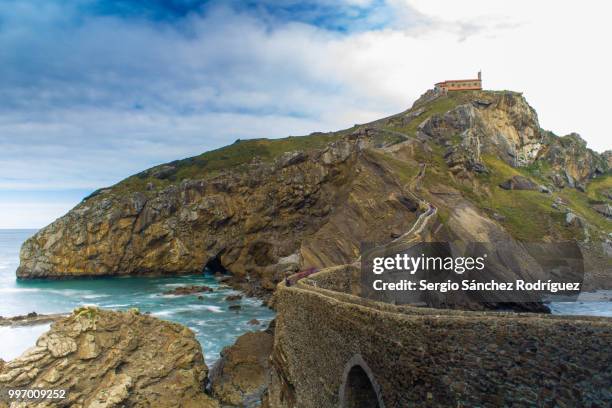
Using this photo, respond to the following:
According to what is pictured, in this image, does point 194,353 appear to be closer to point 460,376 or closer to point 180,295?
point 460,376

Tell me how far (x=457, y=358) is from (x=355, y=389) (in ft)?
17.2

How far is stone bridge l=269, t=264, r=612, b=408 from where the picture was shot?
8.70 meters

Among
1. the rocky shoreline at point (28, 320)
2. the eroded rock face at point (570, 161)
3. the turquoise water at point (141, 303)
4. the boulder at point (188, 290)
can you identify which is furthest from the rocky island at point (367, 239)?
the rocky shoreline at point (28, 320)

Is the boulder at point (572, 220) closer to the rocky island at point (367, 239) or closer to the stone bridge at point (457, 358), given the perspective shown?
the rocky island at point (367, 239)

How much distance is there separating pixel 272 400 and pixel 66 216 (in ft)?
271

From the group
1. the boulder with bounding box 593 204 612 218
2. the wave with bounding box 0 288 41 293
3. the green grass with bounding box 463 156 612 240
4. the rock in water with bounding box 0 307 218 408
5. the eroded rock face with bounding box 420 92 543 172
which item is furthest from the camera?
the eroded rock face with bounding box 420 92 543 172

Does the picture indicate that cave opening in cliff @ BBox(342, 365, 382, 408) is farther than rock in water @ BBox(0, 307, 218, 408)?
No

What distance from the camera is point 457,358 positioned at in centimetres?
1011

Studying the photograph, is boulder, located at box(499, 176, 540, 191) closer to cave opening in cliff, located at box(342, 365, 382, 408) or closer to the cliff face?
the cliff face

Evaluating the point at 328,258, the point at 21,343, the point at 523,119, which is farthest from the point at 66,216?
the point at 523,119

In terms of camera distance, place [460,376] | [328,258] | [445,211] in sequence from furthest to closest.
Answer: [445,211] < [328,258] < [460,376]

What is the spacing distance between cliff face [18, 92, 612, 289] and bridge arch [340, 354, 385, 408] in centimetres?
4631

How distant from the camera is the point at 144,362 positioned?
24.0 meters

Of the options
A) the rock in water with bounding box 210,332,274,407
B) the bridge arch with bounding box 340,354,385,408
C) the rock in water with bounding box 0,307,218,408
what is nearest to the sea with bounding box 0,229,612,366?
the rock in water with bounding box 210,332,274,407
